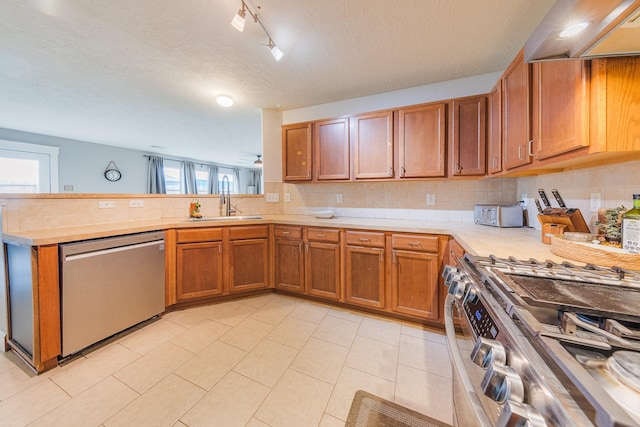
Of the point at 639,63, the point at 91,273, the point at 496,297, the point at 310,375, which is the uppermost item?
the point at 639,63

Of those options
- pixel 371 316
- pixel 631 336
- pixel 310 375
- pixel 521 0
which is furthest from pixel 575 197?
pixel 310 375

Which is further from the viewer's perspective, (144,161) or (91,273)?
(144,161)

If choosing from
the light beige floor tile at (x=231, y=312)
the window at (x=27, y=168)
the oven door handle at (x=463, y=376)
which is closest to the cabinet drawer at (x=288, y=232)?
the light beige floor tile at (x=231, y=312)

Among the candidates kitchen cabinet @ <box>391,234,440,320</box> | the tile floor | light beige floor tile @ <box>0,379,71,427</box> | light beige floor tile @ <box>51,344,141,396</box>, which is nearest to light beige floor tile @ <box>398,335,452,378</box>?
the tile floor

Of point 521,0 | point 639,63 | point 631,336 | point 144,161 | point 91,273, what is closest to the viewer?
point 631,336

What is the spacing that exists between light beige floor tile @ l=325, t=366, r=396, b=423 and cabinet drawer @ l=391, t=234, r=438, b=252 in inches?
40.3

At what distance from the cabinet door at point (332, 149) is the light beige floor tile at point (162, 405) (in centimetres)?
217

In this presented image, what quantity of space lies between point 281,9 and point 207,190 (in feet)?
23.7

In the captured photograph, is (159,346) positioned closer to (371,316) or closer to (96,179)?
(371,316)

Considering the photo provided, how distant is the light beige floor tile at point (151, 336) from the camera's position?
5.89 feet

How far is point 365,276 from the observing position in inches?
88.8

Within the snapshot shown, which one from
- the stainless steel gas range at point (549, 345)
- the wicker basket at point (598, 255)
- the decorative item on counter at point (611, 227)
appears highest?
the decorative item on counter at point (611, 227)

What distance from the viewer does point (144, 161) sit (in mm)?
5961

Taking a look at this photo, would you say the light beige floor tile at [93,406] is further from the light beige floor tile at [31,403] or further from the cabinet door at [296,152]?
the cabinet door at [296,152]
